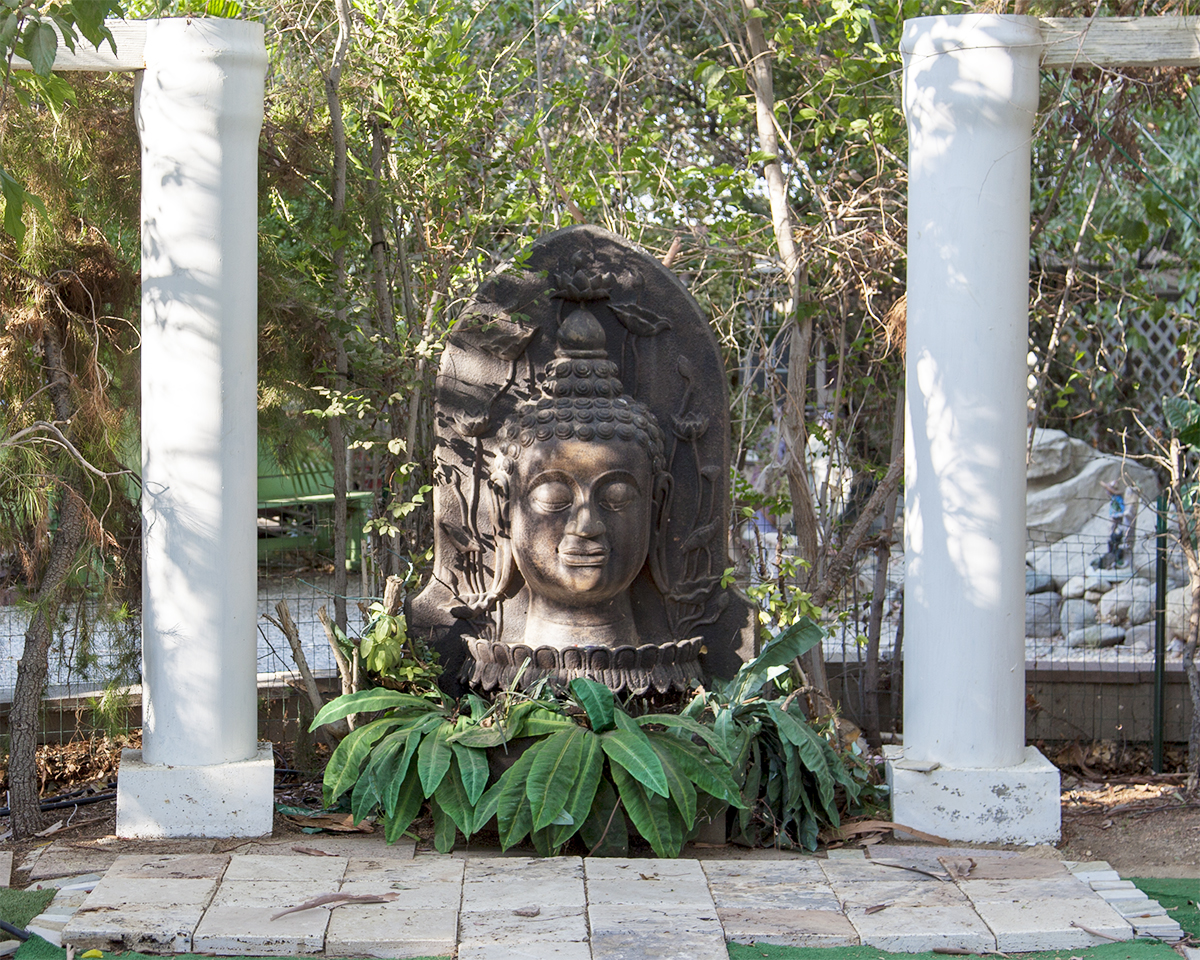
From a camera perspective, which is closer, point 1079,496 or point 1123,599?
point 1123,599

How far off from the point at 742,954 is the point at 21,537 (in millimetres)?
3260

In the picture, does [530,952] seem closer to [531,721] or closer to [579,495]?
[531,721]

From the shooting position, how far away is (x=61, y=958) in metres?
3.50

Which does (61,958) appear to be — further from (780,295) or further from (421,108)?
(780,295)

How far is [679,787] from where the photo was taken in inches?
165

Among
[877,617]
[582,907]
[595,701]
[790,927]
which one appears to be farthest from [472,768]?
[877,617]

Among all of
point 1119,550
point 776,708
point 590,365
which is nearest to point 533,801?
point 776,708

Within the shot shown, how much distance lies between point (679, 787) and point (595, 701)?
1.54ft

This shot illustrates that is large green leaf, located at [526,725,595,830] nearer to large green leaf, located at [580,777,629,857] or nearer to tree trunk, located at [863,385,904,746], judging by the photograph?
large green leaf, located at [580,777,629,857]

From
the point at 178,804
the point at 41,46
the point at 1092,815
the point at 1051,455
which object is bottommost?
the point at 1092,815

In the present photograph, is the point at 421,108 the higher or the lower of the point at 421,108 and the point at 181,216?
the higher

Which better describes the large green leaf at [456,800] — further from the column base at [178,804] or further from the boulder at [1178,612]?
the boulder at [1178,612]

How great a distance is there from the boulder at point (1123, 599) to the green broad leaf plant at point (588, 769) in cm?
513

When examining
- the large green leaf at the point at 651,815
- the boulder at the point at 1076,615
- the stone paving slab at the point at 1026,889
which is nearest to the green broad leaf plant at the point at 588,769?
the large green leaf at the point at 651,815
